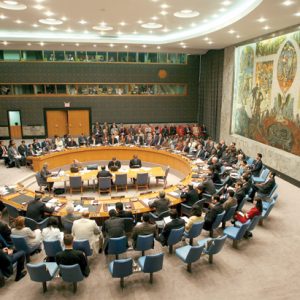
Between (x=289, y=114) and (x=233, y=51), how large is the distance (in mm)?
5837

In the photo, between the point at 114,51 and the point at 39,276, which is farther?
the point at 114,51

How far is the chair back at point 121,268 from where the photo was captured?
5406mm

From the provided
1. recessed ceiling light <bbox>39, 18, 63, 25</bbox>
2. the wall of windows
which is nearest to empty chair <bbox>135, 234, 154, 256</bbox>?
recessed ceiling light <bbox>39, 18, 63, 25</bbox>

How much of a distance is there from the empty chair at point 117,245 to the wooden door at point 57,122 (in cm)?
1568

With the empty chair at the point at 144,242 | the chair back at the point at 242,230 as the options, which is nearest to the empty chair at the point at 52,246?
the empty chair at the point at 144,242

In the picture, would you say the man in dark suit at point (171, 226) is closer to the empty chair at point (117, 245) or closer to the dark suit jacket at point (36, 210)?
the empty chair at point (117, 245)

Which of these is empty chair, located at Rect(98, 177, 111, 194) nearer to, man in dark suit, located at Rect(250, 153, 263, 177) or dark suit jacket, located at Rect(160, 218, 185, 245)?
dark suit jacket, located at Rect(160, 218, 185, 245)

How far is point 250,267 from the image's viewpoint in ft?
21.0

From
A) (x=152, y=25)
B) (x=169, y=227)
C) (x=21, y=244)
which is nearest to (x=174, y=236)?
(x=169, y=227)

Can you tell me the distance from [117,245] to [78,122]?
15.6 m

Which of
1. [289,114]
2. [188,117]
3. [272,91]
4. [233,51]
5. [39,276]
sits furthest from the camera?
[188,117]

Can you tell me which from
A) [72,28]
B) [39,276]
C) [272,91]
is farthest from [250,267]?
[72,28]

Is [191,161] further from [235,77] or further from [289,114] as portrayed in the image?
[235,77]

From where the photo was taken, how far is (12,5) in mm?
9938
